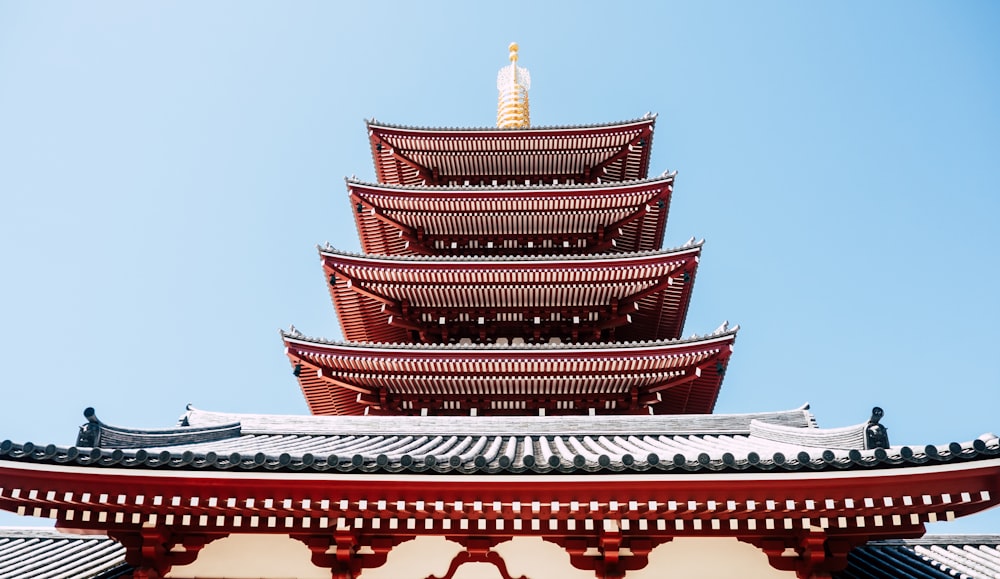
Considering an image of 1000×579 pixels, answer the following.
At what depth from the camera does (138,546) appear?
708cm

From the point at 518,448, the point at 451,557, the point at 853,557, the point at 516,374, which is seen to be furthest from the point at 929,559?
the point at 516,374

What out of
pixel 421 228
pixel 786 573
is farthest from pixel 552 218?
pixel 786 573

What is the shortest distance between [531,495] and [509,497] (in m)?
0.20

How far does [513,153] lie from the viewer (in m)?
16.8

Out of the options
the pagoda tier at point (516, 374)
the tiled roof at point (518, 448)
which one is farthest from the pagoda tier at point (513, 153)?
the tiled roof at point (518, 448)

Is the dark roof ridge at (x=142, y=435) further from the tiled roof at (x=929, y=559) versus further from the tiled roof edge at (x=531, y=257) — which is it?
the tiled roof at (x=929, y=559)

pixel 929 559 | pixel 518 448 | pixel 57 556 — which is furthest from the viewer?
pixel 518 448

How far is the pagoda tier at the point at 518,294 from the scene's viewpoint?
13.6m

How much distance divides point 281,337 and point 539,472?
779cm

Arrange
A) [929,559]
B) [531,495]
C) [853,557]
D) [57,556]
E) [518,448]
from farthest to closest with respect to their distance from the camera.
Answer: [518,448]
[57,556]
[929,559]
[853,557]
[531,495]

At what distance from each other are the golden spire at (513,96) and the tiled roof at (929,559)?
13.9m

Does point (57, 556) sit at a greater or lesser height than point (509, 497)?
lesser

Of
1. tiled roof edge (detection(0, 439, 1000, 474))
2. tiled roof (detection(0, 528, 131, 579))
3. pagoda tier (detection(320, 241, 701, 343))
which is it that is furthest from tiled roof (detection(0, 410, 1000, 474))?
pagoda tier (detection(320, 241, 701, 343))

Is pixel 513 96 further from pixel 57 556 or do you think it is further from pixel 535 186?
pixel 57 556
